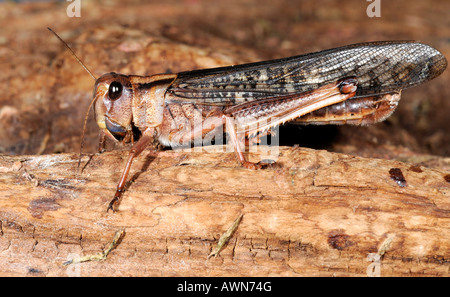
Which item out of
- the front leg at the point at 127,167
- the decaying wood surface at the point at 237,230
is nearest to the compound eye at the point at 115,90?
the front leg at the point at 127,167

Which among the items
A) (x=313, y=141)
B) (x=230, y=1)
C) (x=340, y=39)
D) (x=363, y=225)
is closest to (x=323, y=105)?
(x=313, y=141)

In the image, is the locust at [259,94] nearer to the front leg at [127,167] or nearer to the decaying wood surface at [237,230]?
the front leg at [127,167]

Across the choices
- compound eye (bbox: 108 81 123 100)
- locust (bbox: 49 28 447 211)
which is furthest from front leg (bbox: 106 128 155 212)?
compound eye (bbox: 108 81 123 100)

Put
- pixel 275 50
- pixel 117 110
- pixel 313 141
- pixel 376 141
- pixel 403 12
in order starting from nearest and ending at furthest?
pixel 117 110 < pixel 313 141 < pixel 376 141 < pixel 275 50 < pixel 403 12

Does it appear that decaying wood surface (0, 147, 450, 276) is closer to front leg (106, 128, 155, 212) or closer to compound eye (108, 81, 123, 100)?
front leg (106, 128, 155, 212)

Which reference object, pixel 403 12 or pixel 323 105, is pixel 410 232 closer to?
pixel 323 105

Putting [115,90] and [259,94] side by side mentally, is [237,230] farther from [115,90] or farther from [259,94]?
[115,90]

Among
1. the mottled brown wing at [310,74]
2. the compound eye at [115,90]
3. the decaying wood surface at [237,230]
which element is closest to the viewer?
the decaying wood surface at [237,230]
